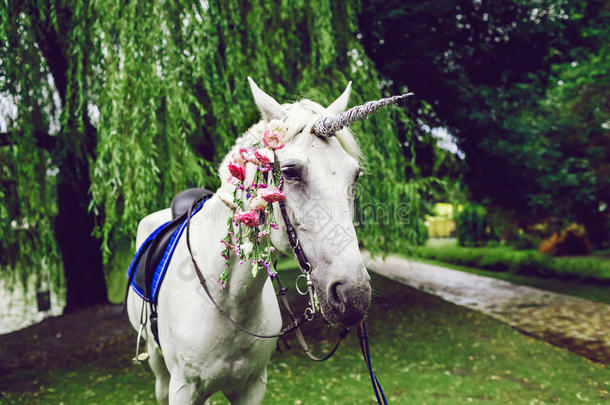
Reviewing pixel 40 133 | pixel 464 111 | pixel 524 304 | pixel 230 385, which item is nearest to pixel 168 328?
pixel 230 385

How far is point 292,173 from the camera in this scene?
5.81 ft

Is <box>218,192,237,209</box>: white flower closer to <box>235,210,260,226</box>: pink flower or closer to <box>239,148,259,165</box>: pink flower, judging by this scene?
<box>235,210,260,226</box>: pink flower

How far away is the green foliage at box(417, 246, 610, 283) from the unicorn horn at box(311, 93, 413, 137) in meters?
8.84

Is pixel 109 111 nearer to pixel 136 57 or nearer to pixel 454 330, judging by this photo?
pixel 136 57

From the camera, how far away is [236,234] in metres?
2.03

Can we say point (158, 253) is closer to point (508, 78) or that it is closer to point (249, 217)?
point (249, 217)

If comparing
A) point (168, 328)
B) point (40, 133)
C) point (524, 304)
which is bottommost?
point (524, 304)

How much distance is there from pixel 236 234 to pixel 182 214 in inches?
40.8

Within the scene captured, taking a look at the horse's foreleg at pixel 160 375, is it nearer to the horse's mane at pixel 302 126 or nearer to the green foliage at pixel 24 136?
the horse's mane at pixel 302 126

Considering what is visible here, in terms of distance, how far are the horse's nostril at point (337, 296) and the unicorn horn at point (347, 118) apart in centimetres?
63

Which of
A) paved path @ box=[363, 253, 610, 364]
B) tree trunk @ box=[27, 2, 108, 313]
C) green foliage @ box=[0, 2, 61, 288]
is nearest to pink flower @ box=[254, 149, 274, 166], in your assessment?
paved path @ box=[363, 253, 610, 364]

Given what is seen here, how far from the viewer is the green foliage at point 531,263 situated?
1366 cm

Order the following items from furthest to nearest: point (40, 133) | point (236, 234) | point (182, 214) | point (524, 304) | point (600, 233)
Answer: point (600, 233)
point (524, 304)
point (40, 133)
point (182, 214)
point (236, 234)

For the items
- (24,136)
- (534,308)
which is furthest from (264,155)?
(534,308)
